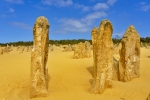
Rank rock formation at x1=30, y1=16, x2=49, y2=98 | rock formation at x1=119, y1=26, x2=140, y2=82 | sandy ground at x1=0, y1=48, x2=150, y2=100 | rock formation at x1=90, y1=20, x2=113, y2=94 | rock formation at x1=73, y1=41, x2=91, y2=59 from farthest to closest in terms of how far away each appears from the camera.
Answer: rock formation at x1=73, y1=41, x2=91, y2=59
rock formation at x1=119, y1=26, x2=140, y2=82
rock formation at x1=90, y1=20, x2=113, y2=94
sandy ground at x1=0, y1=48, x2=150, y2=100
rock formation at x1=30, y1=16, x2=49, y2=98

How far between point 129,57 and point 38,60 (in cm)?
547

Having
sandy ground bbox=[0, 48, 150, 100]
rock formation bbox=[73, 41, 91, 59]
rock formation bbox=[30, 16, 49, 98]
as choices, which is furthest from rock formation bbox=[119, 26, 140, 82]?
rock formation bbox=[73, 41, 91, 59]

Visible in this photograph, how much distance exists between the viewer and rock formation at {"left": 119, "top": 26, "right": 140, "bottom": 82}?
1116 centimetres

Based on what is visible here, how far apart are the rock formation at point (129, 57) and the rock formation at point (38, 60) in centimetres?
476

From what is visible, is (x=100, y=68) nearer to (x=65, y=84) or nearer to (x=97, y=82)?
(x=97, y=82)

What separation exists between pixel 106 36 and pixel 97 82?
207 centimetres

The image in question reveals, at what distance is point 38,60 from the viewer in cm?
820

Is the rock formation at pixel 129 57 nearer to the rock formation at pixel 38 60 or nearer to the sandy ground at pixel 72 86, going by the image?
the sandy ground at pixel 72 86

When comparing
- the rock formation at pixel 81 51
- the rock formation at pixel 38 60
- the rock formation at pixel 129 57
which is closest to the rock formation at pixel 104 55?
the rock formation at pixel 38 60

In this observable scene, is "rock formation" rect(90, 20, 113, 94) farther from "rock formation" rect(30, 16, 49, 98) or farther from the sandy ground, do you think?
"rock formation" rect(30, 16, 49, 98)

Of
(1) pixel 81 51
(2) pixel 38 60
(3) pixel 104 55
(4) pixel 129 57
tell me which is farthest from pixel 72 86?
(1) pixel 81 51

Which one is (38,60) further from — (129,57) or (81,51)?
(81,51)

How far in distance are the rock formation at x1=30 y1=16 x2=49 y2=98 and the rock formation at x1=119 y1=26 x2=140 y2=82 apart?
4.76 metres

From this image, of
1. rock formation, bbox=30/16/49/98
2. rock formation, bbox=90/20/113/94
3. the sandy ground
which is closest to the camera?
rock formation, bbox=30/16/49/98
